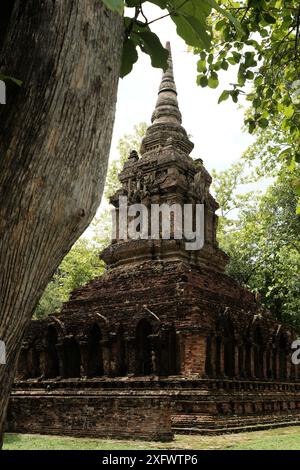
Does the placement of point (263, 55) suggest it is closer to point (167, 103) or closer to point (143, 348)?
point (143, 348)

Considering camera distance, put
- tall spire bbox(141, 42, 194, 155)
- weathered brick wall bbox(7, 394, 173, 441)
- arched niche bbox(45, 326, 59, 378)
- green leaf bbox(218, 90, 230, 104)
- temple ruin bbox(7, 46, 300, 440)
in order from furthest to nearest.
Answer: tall spire bbox(141, 42, 194, 155)
arched niche bbox(45, 326, 59, 378)
temple ruin bbox(7, 46, 300, 440)
weathered brick wall bbox(7, 394, 173, 441)
green leaf bbox(218, 90, 230, 104)

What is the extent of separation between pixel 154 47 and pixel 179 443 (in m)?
8.65

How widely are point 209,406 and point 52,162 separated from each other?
35.7ft

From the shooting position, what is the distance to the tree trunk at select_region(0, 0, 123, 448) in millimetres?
1445

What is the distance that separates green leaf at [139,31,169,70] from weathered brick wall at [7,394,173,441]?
878cm

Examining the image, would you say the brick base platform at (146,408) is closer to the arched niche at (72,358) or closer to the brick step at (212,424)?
the brick step at (212,424)

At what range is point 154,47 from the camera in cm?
195

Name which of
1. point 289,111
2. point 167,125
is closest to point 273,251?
point 167,125

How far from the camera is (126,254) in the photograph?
16.3 meters

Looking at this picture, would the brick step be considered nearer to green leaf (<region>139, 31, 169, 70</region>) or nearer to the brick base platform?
the brick base platform

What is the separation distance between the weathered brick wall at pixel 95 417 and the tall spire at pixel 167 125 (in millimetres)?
9405

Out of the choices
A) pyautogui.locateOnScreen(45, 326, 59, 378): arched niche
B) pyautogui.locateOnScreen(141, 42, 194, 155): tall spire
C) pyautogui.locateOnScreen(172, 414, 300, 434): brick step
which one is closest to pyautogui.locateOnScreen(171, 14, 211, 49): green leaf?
pyautogui.locateOnScreen(172, 414, 300, 434): brick step

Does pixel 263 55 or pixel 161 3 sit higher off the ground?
pixel 263 55

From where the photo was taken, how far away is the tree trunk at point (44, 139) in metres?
1.45
